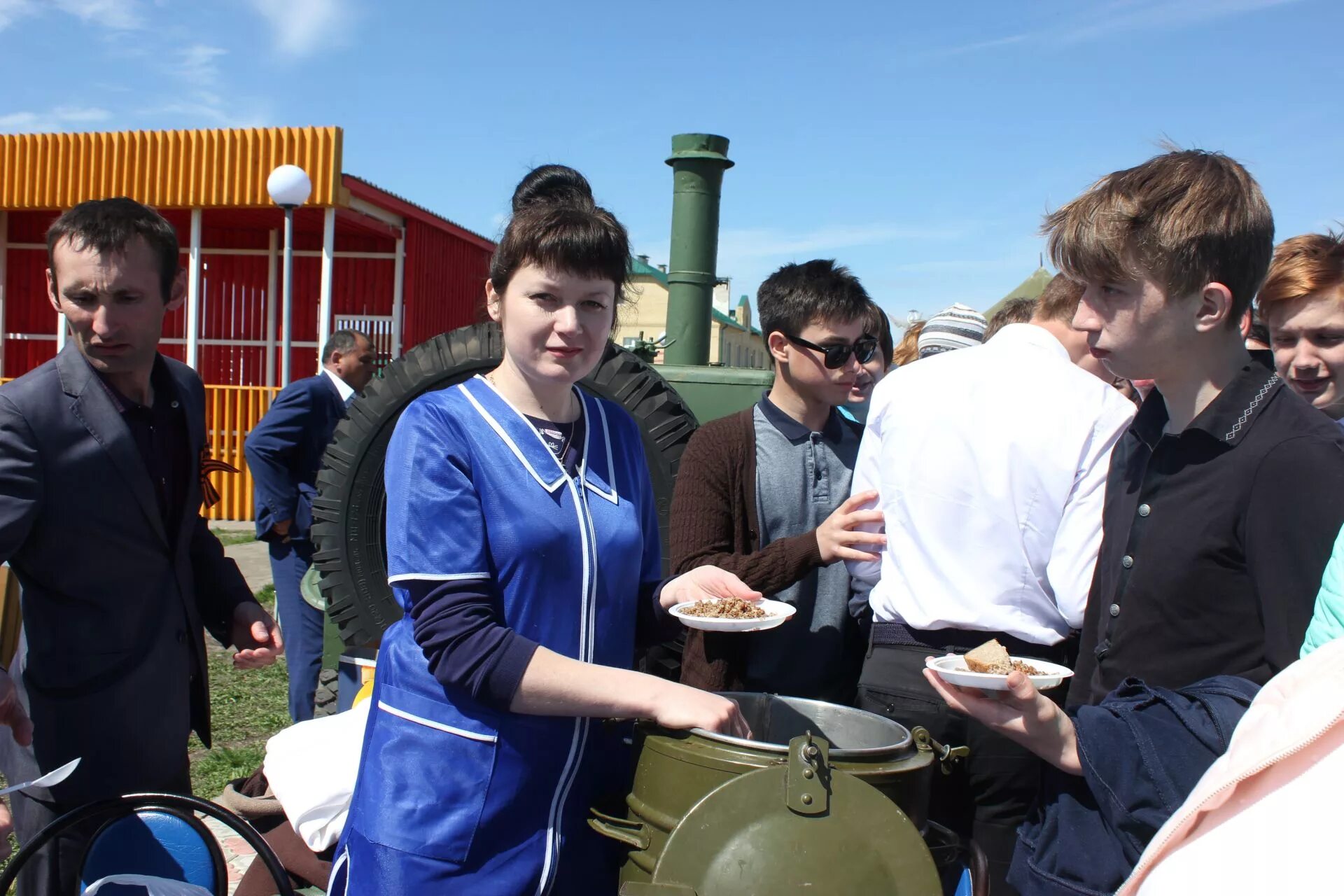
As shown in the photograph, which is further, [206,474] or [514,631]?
[206,474]

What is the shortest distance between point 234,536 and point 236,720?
7070 millimetres

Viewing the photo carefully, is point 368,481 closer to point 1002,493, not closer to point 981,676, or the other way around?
point 1002,493

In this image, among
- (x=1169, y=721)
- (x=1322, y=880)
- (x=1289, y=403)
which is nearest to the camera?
(x=1322, y=880)

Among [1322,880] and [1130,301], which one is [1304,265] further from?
[1322,880]

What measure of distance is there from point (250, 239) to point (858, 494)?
15262 millimetres

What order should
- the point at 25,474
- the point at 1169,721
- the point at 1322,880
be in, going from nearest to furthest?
the point at 1322,880
the point at 1169,721
the point at 25,474

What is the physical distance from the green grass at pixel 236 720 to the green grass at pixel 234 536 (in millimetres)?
4880

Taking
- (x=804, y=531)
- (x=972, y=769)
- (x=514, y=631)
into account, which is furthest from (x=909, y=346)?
(x=514, y=631)

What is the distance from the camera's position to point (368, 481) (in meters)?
4.43

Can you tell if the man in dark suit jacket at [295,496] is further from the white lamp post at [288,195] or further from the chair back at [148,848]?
the white lamp post at [288,195]

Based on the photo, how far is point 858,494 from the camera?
7.48 ft

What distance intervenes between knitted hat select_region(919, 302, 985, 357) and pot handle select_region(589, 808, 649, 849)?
317 centimetres

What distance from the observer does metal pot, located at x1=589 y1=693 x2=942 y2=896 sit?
1.25 metres

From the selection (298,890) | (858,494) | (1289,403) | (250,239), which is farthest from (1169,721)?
(250,239)
